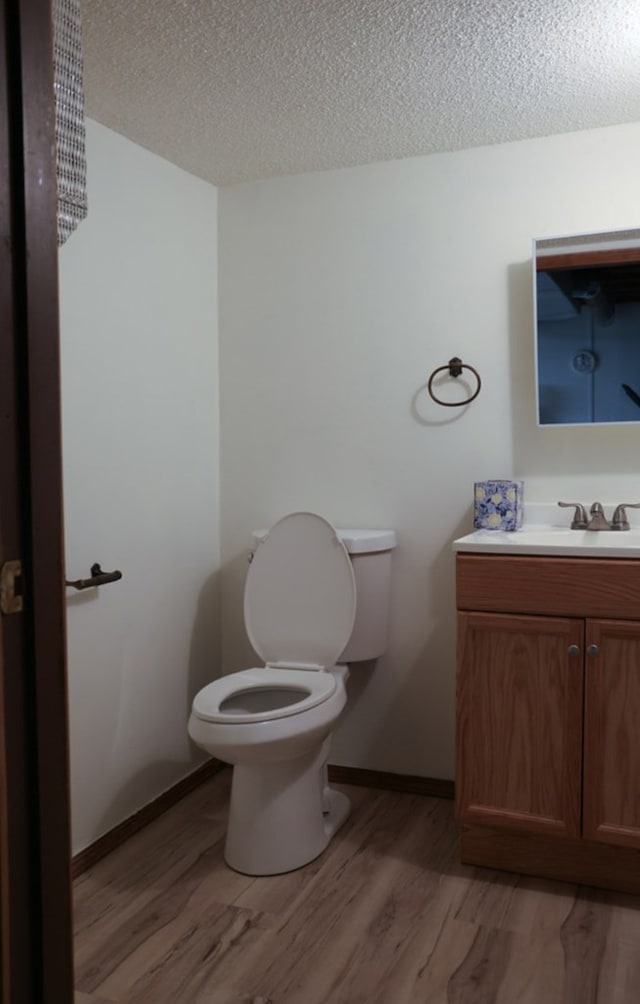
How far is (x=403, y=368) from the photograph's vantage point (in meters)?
2.68

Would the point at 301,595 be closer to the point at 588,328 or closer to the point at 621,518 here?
the point at 621,518

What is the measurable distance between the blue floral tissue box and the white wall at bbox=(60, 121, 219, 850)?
99 cm

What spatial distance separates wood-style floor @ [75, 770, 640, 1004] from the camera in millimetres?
1710

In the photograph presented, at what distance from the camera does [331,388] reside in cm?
279

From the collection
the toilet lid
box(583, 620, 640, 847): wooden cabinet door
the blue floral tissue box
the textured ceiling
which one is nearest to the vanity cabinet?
box(583, 620, 640, 847): wooden cabinet door

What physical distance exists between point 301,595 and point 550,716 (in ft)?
2.74

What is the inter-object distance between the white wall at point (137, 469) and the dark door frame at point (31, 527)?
1.25 m

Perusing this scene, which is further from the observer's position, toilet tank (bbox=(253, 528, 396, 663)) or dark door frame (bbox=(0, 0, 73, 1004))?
toilet tank (bbox=(253, 528, 396, 663))

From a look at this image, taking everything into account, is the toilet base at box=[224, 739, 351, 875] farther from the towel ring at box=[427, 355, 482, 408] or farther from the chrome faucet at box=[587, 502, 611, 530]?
the towel ring at box=[427, 355, 482, 408]

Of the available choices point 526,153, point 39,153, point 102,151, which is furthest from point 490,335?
point 39,153

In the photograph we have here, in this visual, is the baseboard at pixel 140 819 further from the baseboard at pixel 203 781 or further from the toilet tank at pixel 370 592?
the toilet tank at pixel 370 592

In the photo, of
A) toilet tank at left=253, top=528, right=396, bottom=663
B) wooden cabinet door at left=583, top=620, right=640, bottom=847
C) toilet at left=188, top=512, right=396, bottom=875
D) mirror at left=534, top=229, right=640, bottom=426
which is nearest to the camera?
wooden cabinet door at left=583, top=620, right=640, bottom=847

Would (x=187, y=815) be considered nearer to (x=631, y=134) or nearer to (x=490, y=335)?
(x=490, y=335)

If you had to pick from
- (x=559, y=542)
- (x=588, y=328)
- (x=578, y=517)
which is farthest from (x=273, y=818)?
(x=588, y=328)
